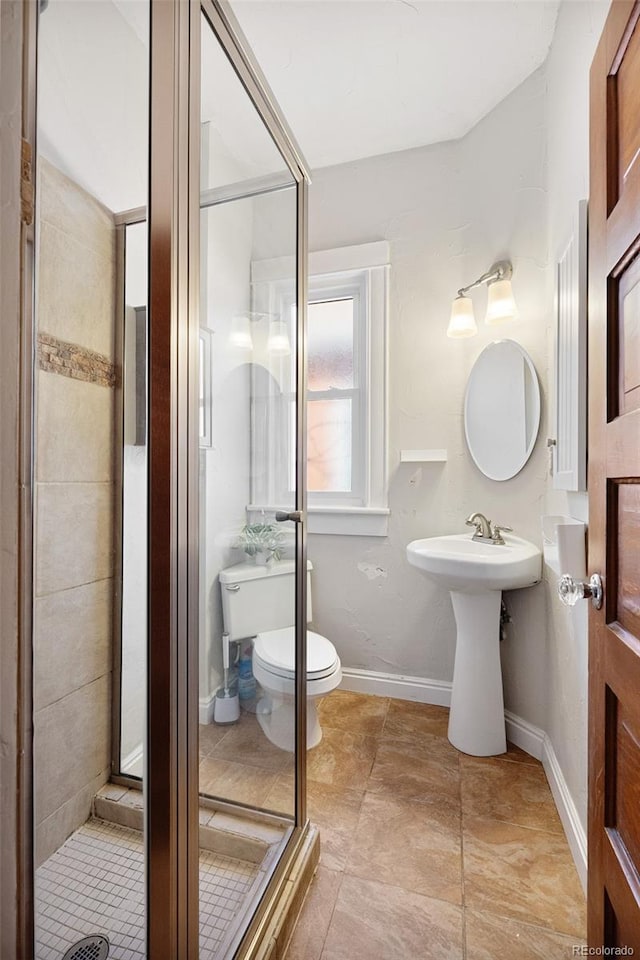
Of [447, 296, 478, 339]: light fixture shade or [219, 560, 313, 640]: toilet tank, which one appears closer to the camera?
[219, 560, 313, 640]: toilet tank

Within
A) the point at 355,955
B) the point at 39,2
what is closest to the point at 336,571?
the point at 355,955

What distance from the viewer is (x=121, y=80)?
0.69 metres

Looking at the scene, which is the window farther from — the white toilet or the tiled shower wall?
the tiled shower wall

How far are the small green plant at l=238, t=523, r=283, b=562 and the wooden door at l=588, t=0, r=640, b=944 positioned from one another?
75 centimetres

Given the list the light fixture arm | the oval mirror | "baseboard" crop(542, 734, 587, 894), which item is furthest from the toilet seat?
the light fixture arm

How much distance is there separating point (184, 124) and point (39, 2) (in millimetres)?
235

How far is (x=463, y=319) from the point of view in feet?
6.57

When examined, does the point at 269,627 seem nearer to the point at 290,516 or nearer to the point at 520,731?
the point at 290,516

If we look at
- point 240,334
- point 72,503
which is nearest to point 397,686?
point 240,334

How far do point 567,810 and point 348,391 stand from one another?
73.2 inches

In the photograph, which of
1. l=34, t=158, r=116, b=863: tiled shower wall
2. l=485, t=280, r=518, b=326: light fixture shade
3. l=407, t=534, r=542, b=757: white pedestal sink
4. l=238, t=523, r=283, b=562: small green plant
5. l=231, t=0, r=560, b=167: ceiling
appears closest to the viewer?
l=34, t=158, r=116, b=863: tiled shower wall

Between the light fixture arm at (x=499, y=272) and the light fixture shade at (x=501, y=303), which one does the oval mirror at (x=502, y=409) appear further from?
the light fixture arm at (x=499, y=272)

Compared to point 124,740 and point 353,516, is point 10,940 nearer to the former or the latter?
point 124,740

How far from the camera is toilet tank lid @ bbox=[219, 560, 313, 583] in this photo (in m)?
1.00
